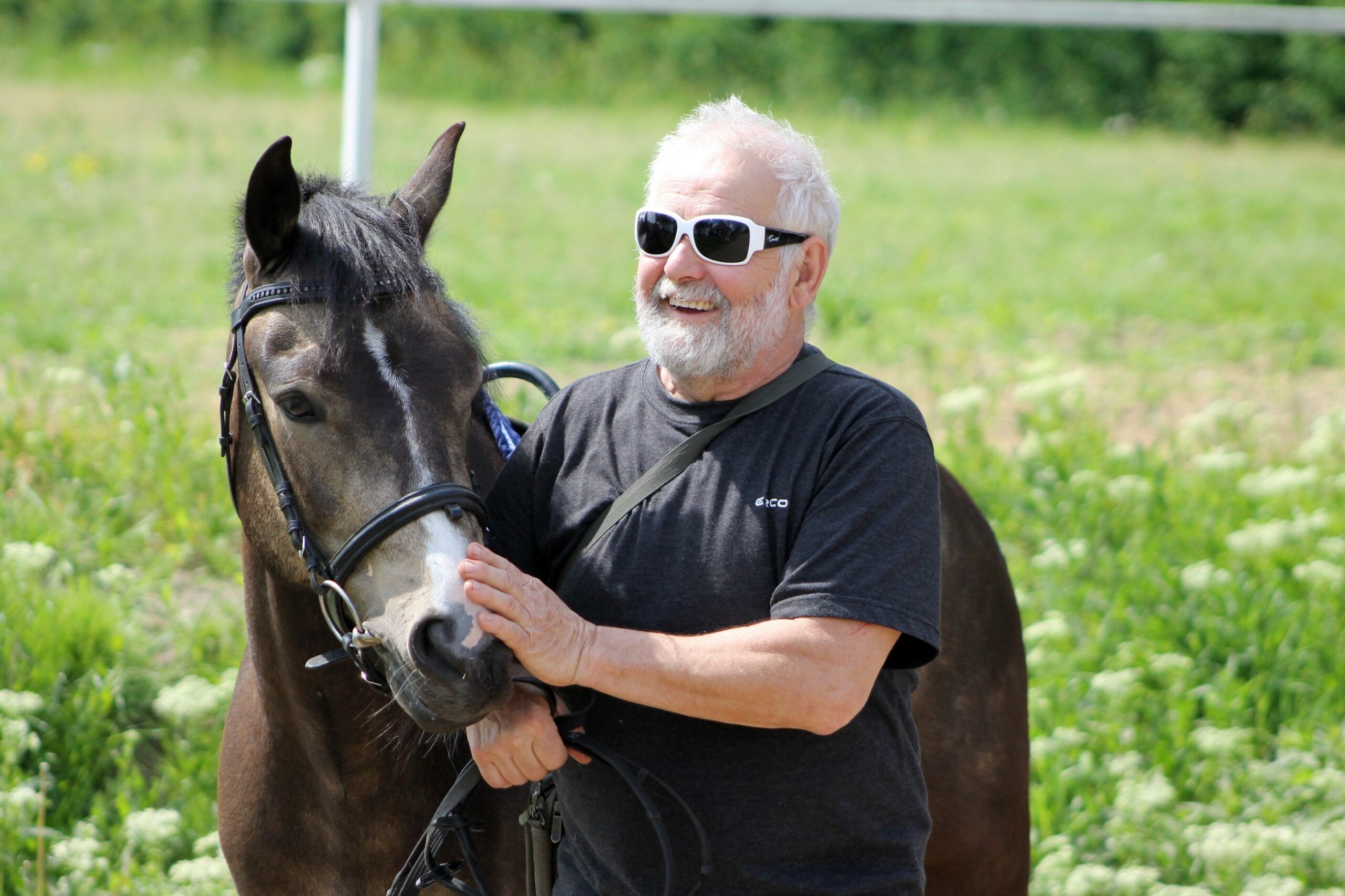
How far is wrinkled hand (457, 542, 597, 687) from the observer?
1.77 m

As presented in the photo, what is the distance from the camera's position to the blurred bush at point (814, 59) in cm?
1750

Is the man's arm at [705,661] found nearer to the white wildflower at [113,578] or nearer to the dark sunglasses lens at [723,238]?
the dark sunglasses lens at [723,238]

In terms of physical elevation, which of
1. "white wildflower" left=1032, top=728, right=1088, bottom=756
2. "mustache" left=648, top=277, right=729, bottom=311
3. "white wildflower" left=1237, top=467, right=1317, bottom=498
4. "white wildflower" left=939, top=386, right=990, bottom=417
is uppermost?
"mustache" left=648, top=277, right=729, bottom=311

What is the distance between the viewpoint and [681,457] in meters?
2.06

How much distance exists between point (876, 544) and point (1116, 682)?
246 cm

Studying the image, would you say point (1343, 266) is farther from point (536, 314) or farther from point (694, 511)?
point (694, 511)

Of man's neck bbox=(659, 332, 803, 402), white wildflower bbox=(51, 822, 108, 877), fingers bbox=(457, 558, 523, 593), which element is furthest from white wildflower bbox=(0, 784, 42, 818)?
man's neck bbox=(659, 332, 803, 402)

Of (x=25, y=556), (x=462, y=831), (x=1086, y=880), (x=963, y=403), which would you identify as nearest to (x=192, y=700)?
(x=25, y=556)

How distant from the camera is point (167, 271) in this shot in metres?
8.23

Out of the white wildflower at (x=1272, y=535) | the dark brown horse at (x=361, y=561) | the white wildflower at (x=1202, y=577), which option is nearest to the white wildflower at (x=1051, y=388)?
the white wildflower at (x=1272, y=535)

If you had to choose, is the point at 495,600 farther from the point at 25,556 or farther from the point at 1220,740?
the point at 1220,740

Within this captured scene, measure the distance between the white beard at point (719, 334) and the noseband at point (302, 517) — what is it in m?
0.41

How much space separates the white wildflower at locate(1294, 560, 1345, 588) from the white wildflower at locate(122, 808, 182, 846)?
12.4 feet

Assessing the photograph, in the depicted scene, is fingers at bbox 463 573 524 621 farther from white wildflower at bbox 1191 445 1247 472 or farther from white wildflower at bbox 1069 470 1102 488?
white wildflower at bbox 1191 445 1247 472
